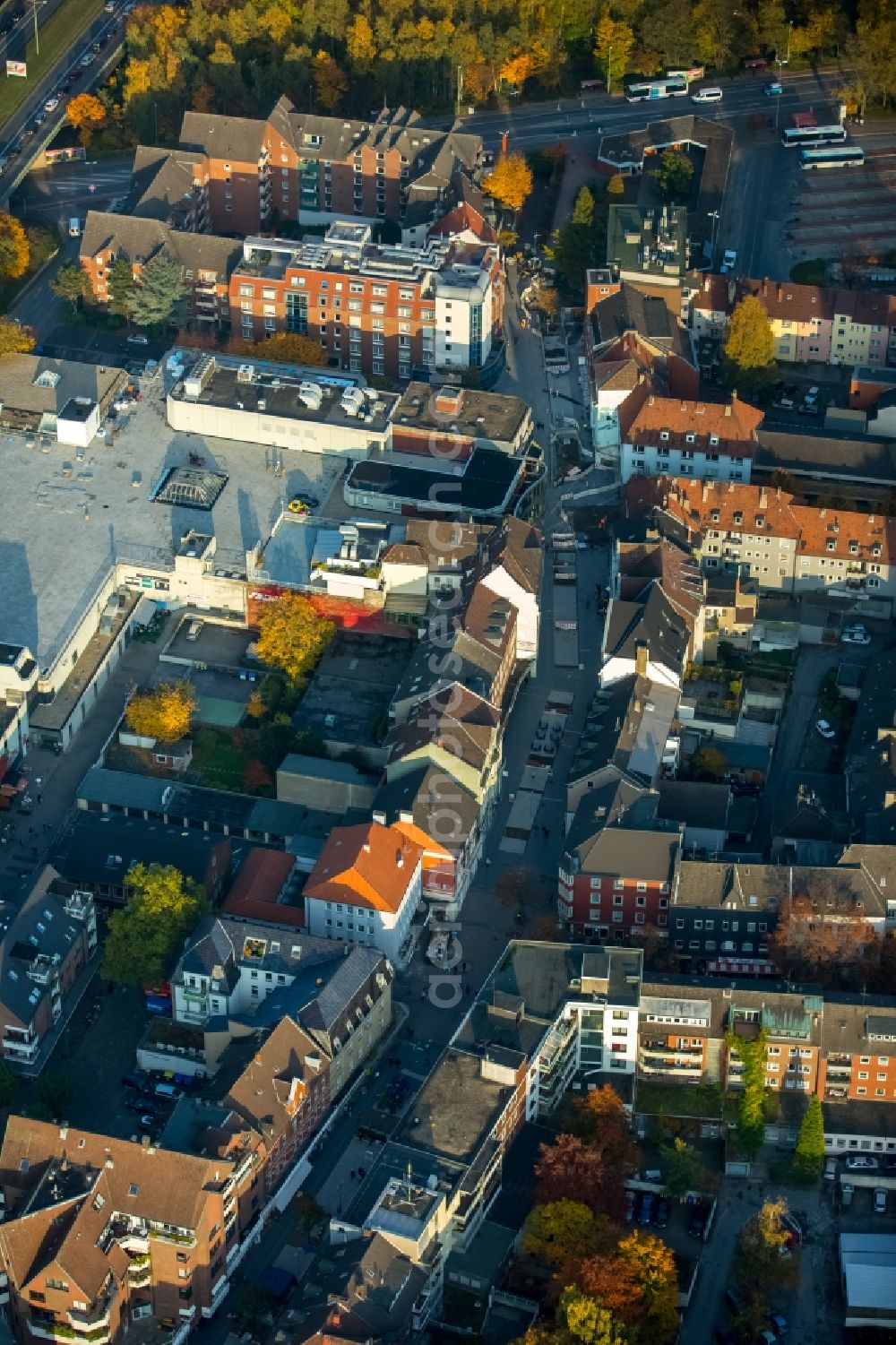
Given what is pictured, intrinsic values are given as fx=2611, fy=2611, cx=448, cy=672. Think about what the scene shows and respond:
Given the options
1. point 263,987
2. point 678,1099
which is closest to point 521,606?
point 263,987

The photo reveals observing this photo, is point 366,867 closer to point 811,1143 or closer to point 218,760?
point 218,760

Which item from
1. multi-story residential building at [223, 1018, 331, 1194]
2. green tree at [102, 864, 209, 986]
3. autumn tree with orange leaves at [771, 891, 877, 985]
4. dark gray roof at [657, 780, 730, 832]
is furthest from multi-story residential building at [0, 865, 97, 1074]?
autumn tree with orange leaves at [771, 891, 877, 985]

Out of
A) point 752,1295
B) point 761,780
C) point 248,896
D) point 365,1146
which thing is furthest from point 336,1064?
point 761,780

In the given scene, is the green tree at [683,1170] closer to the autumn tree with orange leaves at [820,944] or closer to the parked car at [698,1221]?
the parked car at [698,1221]

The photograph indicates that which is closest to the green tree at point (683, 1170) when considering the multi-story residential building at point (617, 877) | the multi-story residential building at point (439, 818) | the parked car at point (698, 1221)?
the parked car at point (698, 1221)

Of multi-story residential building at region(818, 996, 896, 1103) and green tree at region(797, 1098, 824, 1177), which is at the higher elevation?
multi-story residential building at region(818, 996, 896, 1103)

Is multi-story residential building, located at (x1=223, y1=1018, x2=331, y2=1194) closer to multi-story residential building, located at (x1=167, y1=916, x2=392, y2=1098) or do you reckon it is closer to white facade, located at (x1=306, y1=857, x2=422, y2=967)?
multi-story residential building, located at (x1=167, y1=916, x2=392, y2=1098)

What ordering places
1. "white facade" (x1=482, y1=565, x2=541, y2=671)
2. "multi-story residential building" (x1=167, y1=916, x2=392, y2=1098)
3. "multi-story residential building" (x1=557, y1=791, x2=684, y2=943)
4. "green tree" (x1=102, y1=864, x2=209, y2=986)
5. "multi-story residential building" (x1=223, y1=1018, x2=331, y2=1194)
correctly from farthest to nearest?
"white facade" (x1=482, y1=565, x2=541, y2=671) < "multi-story residential building" (x1=557, y1=791, x2=684, y2=943) < "green tree" (x1=102, y1=864, x2=209, y2=986) < "multi-story residential building" (x1=167, y1=916, x2=392, y2=1098) < "multi-story residential building" (x1=223, y1=1018, x2=331, y2=1194)

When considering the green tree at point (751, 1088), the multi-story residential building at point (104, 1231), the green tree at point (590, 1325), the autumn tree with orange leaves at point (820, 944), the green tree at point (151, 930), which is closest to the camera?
the green tree at point (590, 1325)

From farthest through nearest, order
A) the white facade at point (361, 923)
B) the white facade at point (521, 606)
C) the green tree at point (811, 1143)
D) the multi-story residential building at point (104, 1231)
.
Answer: the white facade at point (521, 606), the white facade at point (361, 923), the green tree at point (811, 1143), the multi-story residential building at point (104, 1231)
